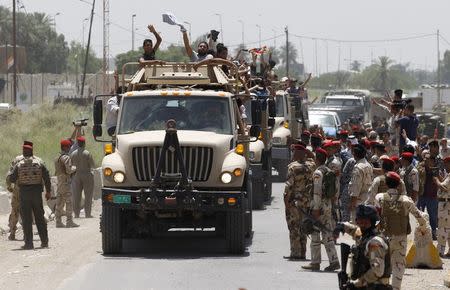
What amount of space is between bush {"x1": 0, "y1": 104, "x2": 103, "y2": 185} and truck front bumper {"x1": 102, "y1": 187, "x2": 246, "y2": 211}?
15023 millimetres

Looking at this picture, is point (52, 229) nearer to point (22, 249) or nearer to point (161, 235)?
point (22, 249)

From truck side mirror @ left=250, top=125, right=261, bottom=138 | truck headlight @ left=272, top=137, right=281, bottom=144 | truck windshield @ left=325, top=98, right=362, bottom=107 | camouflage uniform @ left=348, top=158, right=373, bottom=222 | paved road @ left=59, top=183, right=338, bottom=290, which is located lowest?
paved road @ left=59, top=183, right=338, bottom=290

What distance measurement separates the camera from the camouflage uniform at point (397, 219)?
13.2 metres

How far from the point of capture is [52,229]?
931 inches

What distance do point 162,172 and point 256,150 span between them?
265 inches

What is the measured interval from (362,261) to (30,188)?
413 inches

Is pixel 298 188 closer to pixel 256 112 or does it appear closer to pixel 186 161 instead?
pixel 186 161

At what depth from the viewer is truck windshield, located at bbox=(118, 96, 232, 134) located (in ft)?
60.6

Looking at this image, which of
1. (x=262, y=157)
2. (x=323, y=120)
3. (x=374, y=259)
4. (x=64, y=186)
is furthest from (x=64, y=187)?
(x=323, y=120)

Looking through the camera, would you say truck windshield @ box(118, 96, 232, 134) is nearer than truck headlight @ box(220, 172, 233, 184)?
No

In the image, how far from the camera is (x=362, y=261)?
10.3 meters

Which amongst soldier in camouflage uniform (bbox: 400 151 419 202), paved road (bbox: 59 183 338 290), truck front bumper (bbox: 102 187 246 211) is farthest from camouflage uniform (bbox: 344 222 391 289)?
truck front bumper (bbox: 102 187 246 211)

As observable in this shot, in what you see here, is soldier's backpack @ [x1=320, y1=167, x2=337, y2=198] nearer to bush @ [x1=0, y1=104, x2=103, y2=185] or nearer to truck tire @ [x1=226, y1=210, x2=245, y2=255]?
truck tire @ [x1=226, y1=210, x2=245, y2=255]

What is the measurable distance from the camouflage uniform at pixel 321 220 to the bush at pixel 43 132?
17.2 m
